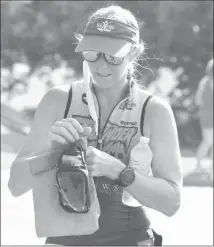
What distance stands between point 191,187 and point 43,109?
8.65 meters

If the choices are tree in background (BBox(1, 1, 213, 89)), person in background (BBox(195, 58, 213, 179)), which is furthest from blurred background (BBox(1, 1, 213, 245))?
person in background (BBox(195, 58, 213, 179))

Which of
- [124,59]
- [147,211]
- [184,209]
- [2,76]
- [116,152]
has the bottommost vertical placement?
[184,209]

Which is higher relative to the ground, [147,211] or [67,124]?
[67,124]

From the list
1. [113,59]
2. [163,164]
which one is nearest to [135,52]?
[113,59]

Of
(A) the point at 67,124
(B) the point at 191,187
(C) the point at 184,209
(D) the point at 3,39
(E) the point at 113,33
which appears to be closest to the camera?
(A) the point at 67,124

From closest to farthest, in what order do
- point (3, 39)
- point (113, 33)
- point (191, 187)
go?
1. point (113, 33)
2. point (191, 187)
3. point (3, 39)

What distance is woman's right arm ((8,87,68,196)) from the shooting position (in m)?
2.49

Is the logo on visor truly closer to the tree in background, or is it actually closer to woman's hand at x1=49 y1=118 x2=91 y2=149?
woman's hand at x1=49 y1=118 x2=91 y2=149

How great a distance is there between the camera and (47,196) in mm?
2471

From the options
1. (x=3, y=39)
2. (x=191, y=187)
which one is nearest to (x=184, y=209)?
(x=191, y=187)

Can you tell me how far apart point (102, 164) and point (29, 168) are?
0.86 feet

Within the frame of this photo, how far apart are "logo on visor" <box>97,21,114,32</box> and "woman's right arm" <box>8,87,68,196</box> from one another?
0.86 feet

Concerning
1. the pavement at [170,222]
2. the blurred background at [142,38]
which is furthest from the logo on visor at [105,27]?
the blurred background at [142,38]

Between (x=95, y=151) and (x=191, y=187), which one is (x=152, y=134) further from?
(x=191, y=187)
